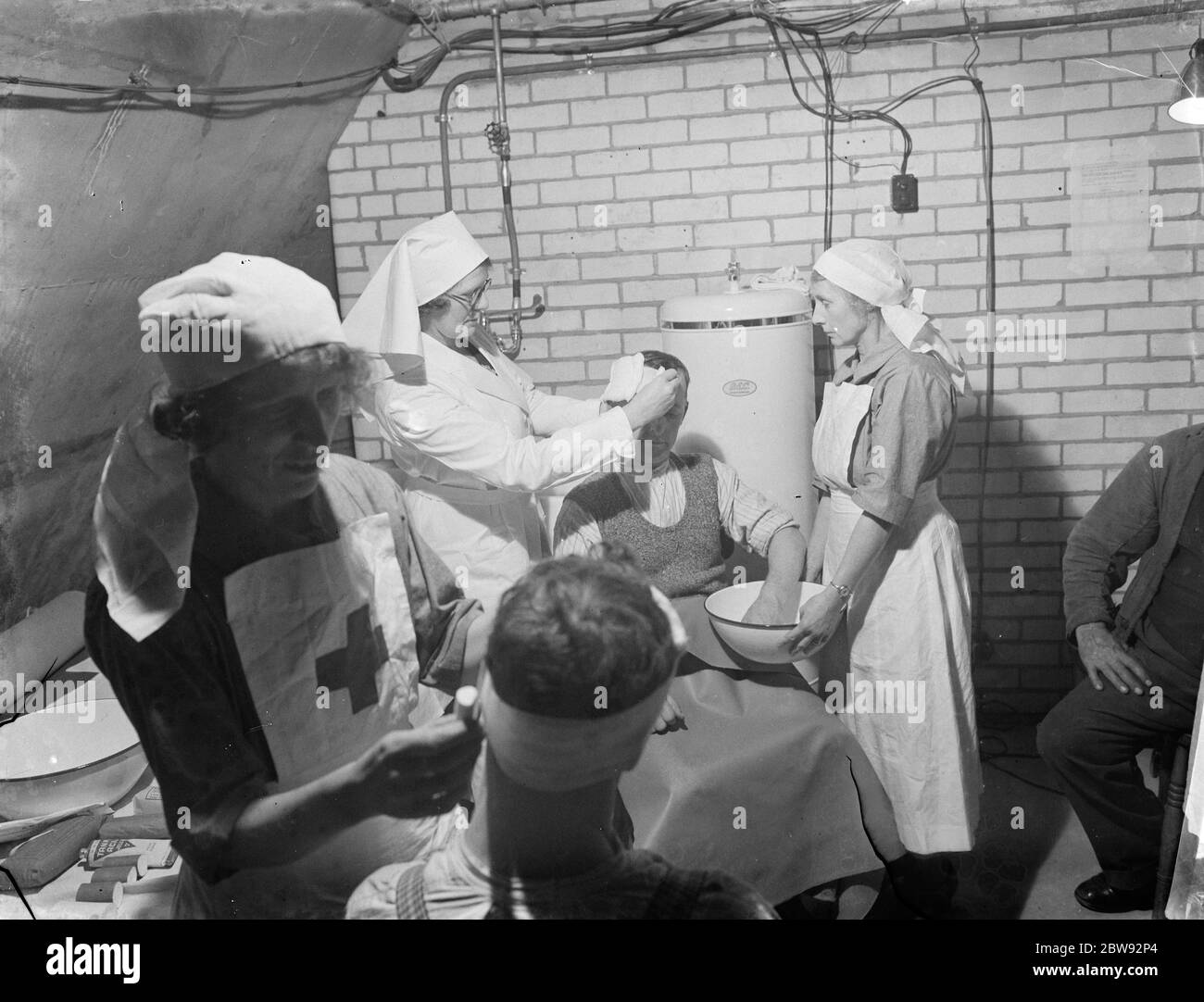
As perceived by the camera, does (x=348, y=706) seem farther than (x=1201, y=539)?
No

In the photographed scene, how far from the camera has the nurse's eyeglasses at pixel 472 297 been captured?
6.02 ft

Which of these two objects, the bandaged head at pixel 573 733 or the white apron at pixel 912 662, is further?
the white apron at pixel 912 662

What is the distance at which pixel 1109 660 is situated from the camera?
6.68ft

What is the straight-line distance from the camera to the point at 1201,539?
6.55 feet

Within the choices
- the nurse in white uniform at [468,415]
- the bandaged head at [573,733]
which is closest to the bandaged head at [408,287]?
the nurse in white uniform at [468,415]

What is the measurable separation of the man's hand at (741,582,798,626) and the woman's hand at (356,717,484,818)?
0.55m

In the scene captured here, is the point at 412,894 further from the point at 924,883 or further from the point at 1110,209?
the point at 1110,209

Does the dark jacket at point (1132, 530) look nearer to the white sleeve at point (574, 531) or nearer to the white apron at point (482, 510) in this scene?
the white sleeve at point (574, 531)

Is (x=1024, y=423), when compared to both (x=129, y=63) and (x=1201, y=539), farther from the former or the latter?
(x=129, y=63)

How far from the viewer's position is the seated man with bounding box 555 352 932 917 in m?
1.84

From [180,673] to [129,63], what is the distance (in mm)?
1004

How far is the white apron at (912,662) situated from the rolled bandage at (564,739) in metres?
0.39
